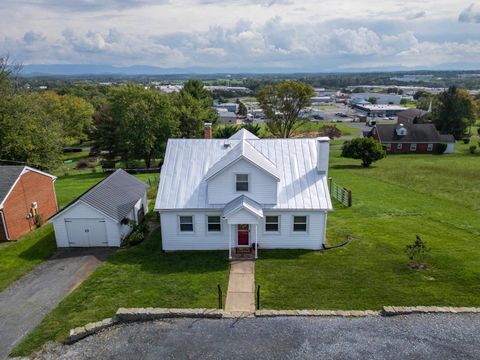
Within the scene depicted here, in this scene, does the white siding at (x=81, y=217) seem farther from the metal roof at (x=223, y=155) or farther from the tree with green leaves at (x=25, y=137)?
the tree with green leaves at (x=25, y=137)

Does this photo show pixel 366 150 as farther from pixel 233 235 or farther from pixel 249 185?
pixel 233 235

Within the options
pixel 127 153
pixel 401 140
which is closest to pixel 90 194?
pixel 127 153

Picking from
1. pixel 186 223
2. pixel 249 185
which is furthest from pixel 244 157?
pixel 186 223

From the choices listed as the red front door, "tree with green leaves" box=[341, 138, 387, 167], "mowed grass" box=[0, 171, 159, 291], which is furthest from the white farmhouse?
"tree with green leaves" box=[341, 138, 387, 167]

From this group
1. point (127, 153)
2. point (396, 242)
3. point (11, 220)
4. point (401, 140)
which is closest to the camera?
point (396, 242)

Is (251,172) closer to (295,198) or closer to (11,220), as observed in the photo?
(295,198)

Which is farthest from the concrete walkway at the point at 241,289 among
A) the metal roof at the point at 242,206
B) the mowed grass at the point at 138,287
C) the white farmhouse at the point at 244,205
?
the metal roof at the point at 242,206
